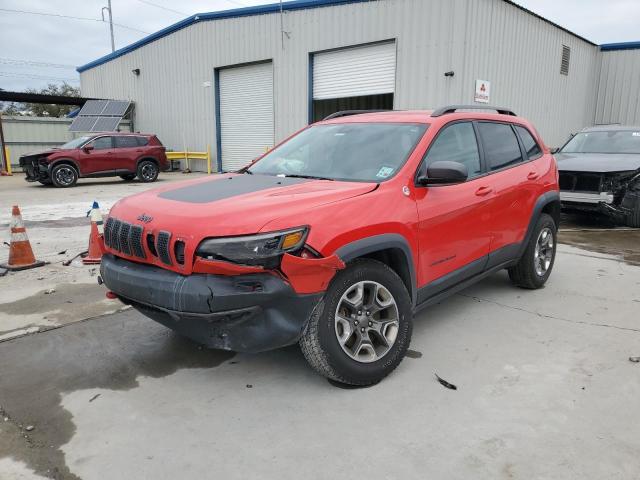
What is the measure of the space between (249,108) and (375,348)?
17490 mm

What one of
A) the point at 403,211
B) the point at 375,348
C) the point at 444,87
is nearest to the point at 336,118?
the point at 403,211

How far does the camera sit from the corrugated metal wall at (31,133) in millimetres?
23609

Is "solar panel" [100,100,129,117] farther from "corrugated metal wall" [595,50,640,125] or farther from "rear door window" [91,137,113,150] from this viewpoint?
"corrugated metal wall" [595,50,640,125]

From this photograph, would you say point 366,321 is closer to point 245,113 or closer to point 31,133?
point 245,113

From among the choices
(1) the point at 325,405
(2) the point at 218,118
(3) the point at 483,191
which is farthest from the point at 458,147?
(2) the point at 218,118

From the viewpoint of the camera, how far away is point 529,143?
195 inches

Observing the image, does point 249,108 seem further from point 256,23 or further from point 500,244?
point 500,244

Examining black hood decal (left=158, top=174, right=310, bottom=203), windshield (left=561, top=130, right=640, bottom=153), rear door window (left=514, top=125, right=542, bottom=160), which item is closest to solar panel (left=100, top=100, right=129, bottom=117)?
windshield (left=561, top=130, right=640, bottom=153)

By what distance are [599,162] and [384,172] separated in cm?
667

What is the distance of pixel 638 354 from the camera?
11.6 feet

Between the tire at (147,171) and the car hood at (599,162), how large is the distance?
13.1 meters

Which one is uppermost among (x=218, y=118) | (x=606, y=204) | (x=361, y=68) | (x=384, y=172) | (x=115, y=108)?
(x=361, y=68)

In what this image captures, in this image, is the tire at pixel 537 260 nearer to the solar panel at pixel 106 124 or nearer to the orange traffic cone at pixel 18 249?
the orange traffic cone at pixel 18 249

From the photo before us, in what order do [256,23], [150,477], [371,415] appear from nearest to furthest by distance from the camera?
1. [150,477]
2. [371,415]
3. [256,23]
